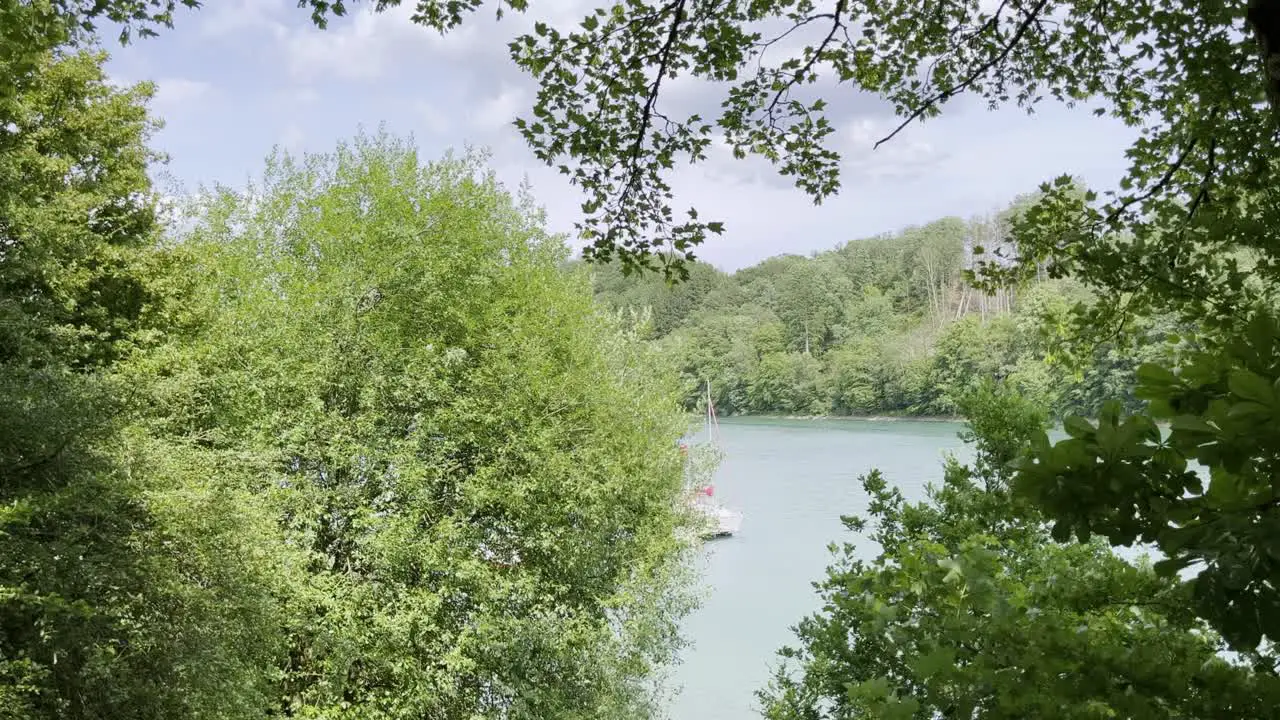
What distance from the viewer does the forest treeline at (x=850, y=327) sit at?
4841 centimetres

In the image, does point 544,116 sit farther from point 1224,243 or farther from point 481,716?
point 481,716

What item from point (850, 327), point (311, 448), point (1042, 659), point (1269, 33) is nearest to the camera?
point (1042, 659)

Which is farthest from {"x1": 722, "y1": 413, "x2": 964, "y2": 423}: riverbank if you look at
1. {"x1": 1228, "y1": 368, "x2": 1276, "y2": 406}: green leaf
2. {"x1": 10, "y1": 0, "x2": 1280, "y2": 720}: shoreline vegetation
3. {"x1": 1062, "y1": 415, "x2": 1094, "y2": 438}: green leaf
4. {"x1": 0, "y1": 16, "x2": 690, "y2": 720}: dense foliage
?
{"x1": 1228, "y1": 368, "x2": 1276, "y2": 406}: green leaf

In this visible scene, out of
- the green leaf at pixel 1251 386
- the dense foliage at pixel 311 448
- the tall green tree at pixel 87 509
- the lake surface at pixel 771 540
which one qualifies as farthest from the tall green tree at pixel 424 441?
the green leaf at pixel 1251 386

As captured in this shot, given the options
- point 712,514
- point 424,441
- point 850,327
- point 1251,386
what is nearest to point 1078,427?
point 1251,386

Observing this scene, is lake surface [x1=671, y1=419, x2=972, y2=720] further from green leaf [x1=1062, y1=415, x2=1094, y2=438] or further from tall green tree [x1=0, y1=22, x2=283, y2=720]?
green leaf [x1=1062, y1=415, x2=1094, y2=438]

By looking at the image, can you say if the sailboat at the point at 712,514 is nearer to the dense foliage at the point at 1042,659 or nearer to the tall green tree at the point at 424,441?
the tall green tree at the point at 424,441

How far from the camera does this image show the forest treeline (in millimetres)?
48406

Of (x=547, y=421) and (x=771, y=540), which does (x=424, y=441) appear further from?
(x=771, y=540)

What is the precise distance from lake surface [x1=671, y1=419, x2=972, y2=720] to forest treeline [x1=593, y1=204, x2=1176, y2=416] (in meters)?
4.65

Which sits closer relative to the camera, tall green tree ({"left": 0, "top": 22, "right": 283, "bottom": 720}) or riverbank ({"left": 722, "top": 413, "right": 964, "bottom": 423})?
tall green tree ({"left": 0, "top": 22, "right": 283, "bottom": 720})

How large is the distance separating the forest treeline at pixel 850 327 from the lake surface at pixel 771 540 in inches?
183

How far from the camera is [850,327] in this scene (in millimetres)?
65438

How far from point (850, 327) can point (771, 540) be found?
138 ft
